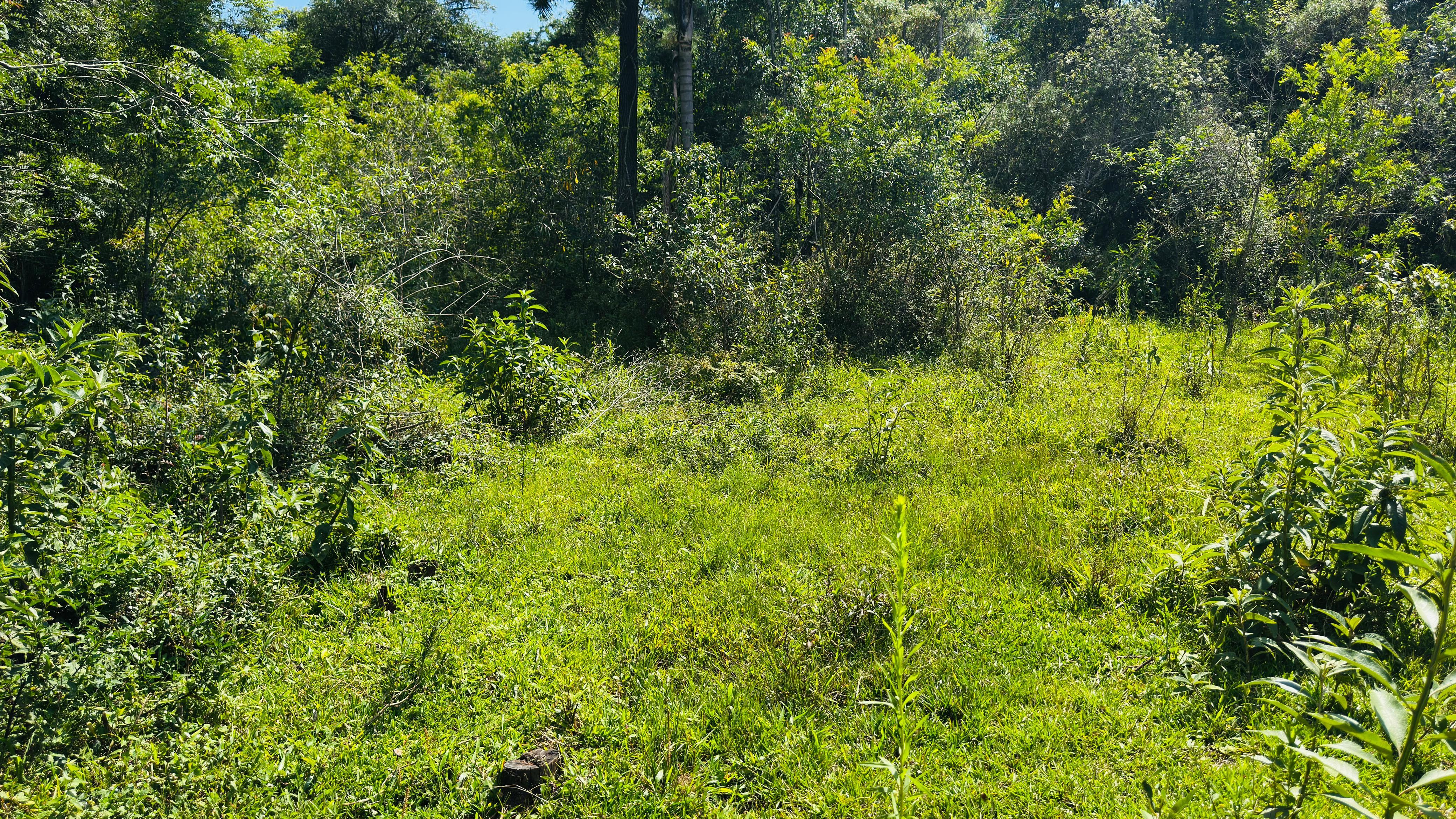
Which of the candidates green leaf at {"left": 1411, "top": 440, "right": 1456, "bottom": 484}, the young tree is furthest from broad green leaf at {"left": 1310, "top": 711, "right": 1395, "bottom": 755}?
the young tree

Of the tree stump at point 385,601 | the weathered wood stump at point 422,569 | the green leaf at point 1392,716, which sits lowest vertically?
the tree stump at point 385,601

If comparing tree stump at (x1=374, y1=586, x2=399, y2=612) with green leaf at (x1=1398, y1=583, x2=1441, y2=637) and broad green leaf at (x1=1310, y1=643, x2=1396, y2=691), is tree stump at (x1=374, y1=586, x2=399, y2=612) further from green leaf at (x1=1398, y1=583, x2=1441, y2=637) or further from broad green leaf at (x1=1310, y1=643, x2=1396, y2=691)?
green leaf at (x1=1398, y1=583, x2=1441, y2=637)

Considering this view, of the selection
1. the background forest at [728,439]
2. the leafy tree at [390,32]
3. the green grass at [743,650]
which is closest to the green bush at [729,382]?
the background forest at [728,439]

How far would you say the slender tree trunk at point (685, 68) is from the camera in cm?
1216

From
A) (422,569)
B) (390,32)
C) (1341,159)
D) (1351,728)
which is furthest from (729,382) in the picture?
(390,32)

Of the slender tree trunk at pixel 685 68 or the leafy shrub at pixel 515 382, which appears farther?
the slender tree trunk at pixel 685 68

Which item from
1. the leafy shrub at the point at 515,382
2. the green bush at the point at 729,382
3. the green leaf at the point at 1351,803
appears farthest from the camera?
the green bush at the point at 729,382

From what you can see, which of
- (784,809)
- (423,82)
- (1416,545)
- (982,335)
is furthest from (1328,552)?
(423,82)

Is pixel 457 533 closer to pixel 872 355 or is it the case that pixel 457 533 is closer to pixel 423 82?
pixel 872 355

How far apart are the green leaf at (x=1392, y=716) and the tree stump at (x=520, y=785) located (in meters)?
2.56

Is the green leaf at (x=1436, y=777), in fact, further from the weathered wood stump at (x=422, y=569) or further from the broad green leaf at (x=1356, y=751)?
the weathered wood stump at (x=422, y=569)

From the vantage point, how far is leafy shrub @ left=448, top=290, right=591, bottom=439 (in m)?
6.95

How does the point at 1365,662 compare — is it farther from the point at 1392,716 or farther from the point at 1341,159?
the point at 1341,159

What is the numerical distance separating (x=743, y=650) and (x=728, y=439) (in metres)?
3.06
